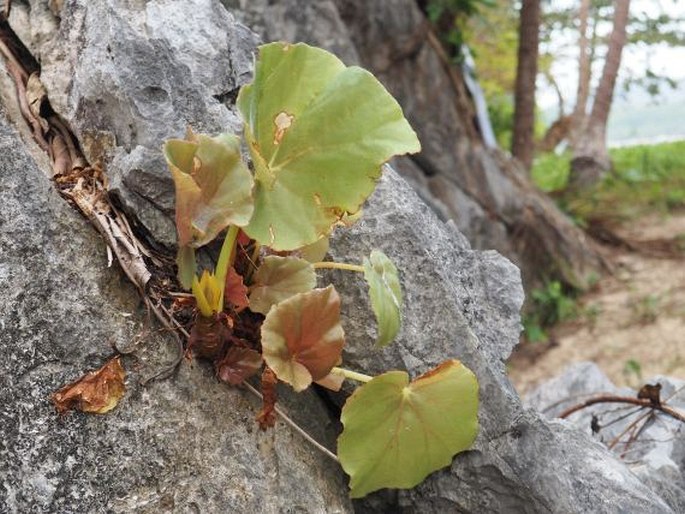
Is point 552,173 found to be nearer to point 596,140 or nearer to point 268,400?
point 596,140

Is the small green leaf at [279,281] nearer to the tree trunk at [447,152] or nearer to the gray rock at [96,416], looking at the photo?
the gray rock at [96,416]

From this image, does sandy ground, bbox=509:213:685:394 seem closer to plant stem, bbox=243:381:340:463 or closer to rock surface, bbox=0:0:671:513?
rock surface, bbox=0:0:671:513

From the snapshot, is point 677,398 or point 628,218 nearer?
point 677,398

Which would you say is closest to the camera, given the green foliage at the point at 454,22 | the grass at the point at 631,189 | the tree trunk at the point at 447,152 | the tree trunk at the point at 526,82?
the tree trunk at the point at 447,152

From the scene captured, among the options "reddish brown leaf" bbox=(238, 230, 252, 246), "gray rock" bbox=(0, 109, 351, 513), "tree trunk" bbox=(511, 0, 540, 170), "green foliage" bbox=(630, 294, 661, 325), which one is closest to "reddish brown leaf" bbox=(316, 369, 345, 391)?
"gray rock" bbox=(0, 109, 351, 513)

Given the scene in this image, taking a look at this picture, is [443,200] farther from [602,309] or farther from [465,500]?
[465,500]

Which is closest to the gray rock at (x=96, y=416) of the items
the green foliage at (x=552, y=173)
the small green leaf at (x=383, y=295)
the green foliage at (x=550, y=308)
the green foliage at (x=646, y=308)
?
the small green leaf at (x=383, y=295)

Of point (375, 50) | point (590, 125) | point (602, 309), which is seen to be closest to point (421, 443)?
point (375, 50)
